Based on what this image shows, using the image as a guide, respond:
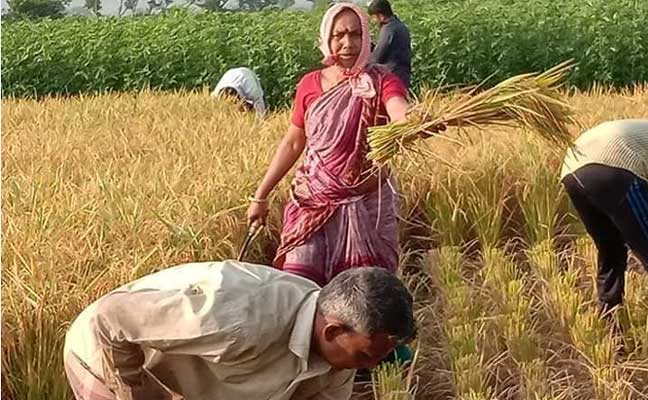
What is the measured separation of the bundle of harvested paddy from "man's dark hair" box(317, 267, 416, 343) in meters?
0.91

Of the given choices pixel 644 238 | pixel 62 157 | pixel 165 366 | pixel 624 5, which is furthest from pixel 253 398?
pixel 624 5

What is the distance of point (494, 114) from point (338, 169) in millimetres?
654

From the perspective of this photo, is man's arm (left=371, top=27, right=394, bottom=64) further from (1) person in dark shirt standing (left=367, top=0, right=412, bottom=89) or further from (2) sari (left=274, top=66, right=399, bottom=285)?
(2) sari (left=274, top=66, right=399, bottom=285)

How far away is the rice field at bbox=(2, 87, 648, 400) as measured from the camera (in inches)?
133

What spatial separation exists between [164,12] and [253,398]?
50.8ft

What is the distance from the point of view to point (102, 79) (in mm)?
13328

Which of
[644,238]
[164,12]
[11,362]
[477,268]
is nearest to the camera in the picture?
[11,362]

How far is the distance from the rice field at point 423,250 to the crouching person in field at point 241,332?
0.92 m

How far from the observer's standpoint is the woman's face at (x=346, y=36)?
11.4 ft

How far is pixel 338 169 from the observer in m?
3.54

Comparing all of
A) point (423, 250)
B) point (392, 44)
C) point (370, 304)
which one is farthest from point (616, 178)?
point (392, 44)

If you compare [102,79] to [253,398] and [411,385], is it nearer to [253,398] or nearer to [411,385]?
[411,385]

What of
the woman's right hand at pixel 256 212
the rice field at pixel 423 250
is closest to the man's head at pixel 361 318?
the rice field at pixel 423 250

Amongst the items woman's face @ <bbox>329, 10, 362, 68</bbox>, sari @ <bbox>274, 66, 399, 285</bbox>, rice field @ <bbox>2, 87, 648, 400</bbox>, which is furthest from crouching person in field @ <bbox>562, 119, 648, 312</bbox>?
woman's face @ <bbox>329, 10, 362, 68</bbox>
